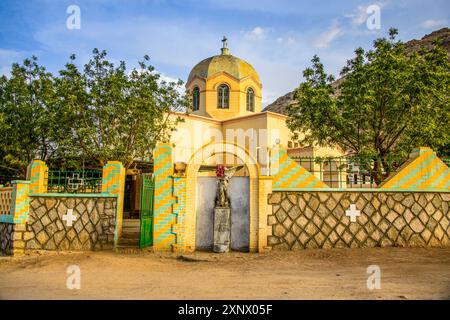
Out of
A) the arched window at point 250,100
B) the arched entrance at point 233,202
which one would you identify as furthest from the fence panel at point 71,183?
the arched window at point 250,100

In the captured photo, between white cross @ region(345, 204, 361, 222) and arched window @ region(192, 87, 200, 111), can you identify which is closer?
white cross @ region(345, 204, 361, 222)

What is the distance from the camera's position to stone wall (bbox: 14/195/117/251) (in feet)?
30.4

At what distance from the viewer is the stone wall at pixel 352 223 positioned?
914cm

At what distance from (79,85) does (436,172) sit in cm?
1377

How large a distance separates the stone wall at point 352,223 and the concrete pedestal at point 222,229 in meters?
1.04

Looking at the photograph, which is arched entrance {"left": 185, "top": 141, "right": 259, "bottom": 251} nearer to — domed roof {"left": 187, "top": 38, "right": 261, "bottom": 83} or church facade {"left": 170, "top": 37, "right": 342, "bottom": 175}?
church facade {"left": 170, "top": 37, "right": 342, "bottom": 175}

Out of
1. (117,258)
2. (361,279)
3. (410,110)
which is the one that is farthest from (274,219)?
(410,110)

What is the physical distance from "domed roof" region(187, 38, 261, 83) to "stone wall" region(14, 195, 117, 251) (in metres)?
19.0

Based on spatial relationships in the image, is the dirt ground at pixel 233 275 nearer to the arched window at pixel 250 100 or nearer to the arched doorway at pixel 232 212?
the arched doorway at pixel 232 212

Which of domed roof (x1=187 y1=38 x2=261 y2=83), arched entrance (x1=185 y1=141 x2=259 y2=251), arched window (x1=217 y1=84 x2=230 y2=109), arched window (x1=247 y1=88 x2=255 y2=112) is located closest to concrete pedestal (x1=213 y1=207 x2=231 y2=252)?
arched entrance (x1=185 y1=141 x2=259 y2=251)

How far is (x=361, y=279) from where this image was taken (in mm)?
6109

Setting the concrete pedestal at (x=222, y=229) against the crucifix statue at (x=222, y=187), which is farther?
the crucifix statue at (x=222, y=187)

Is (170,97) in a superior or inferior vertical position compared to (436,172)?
superior
